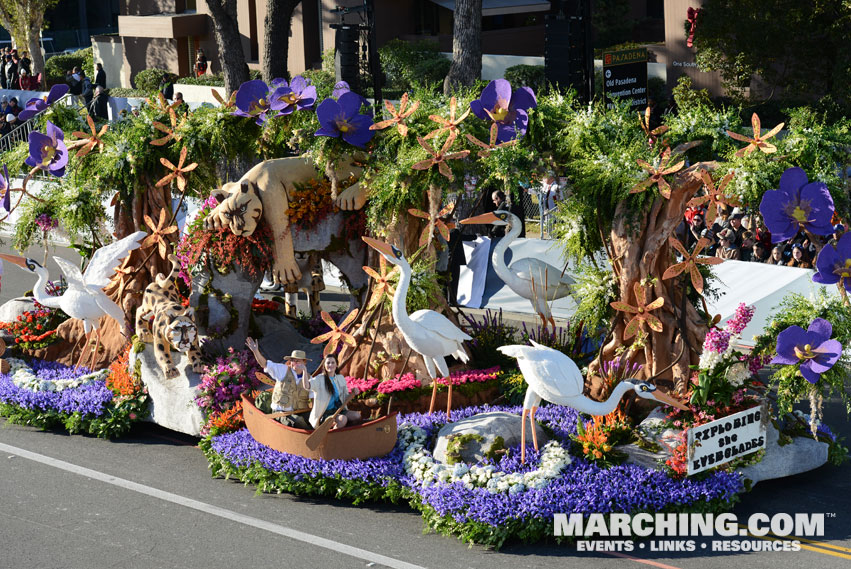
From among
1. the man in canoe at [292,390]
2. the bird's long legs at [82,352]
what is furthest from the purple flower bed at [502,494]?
the bird's long legs at [82,352]

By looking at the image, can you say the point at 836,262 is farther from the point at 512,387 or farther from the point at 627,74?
the point at 627,74

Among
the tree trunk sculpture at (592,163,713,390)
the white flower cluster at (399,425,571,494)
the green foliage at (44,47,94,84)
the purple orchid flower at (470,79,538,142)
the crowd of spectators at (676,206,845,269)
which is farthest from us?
the green foliage at (44,47,94,84)

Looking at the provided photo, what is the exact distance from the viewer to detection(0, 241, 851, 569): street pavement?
9516mm

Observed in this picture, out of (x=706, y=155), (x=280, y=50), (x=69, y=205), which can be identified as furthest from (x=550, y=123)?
(x=280, y=50)

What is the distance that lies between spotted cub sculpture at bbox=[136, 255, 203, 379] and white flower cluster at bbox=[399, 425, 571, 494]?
118 inches

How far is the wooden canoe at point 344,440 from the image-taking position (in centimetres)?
1068

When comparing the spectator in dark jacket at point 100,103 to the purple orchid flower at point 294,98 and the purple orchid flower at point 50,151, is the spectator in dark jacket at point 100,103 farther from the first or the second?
the purple orchid flower at point 294,98

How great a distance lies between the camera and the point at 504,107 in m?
11.1

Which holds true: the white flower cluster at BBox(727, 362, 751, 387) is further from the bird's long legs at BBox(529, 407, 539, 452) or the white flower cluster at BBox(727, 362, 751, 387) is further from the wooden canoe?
the wooden canoe

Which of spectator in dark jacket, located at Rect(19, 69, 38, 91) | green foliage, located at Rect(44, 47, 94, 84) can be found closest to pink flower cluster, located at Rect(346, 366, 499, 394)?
spectator in dark jacket, located at Rect(19, 69, 38, 91)

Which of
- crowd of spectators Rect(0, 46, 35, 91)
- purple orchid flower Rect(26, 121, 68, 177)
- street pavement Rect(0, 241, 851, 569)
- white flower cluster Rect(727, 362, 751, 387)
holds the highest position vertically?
crowd of spectators Rect(0, 46, 35, 91)

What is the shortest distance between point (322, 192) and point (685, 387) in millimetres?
4589

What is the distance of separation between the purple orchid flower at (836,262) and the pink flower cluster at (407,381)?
3870mm

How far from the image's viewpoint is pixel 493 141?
11.1 m
